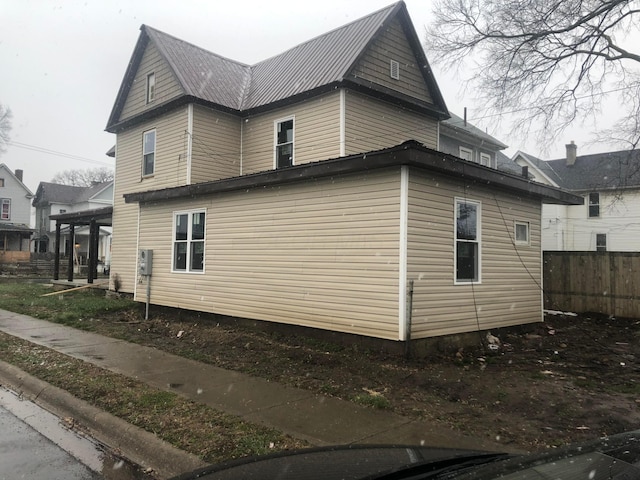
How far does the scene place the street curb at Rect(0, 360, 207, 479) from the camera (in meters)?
4.13

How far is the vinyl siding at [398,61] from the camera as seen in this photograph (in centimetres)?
1288

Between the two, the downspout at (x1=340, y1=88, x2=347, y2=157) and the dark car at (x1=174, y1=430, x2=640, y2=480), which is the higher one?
the downspout at (x1=340, y1=88, x2=347, y2=157)

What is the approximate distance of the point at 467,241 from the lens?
8914 mm

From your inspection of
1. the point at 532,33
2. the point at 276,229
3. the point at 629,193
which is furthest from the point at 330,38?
the point at 629,193

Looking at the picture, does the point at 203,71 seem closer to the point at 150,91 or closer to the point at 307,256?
the point at 150,91

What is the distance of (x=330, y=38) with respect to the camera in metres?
14.8

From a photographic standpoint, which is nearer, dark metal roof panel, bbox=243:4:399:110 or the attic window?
dark metal roof panel, bbox=243:4:399:110

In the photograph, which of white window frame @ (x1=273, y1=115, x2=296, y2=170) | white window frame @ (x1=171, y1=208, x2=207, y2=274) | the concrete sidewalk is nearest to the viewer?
the concrete sidewalk

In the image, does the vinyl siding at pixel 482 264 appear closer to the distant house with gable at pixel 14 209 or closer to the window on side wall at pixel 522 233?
the window on side wall at pixel 522 233

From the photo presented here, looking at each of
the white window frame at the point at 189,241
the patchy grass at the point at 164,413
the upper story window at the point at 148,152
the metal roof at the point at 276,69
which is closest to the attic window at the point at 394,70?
the metal roof at the point at 276,69

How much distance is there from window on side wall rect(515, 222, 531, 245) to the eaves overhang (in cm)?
67

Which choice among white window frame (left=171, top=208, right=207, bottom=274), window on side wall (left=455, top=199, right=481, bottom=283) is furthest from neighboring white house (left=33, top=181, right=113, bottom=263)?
window on side wall (left=455, top=199, right=481, bottom=283)

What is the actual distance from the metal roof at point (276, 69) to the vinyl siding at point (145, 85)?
0.80 feet

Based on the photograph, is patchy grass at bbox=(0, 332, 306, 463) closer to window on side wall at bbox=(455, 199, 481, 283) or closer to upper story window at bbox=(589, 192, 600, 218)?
window on side wall at bbox=(455, 199, 481, 283)
